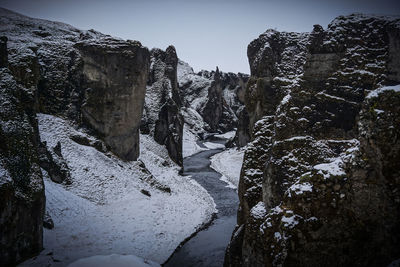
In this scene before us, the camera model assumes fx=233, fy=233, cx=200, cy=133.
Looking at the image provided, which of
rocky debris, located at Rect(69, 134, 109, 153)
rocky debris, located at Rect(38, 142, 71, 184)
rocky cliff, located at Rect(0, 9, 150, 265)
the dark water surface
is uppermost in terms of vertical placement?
rocky cliff, located at Rect(0, 9, 150, 265)

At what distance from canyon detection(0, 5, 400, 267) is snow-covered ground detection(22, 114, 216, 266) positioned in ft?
0.35

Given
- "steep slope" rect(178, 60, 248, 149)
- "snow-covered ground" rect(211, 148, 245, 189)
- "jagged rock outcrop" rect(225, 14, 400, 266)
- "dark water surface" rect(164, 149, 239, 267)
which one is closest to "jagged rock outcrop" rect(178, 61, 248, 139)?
"steep slope" rect(178, 60, 248, 149)

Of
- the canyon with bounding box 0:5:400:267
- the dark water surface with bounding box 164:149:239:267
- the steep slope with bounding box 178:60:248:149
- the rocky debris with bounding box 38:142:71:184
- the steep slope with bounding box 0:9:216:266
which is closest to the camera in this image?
the canyon with bounding box 0:5:400:267

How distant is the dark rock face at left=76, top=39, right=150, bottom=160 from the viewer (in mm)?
24344

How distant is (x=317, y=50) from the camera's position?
37.1ft

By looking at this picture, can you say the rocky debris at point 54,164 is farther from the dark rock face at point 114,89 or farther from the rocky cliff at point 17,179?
the dark rock face at point 114,89

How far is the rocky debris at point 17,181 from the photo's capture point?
9461mm

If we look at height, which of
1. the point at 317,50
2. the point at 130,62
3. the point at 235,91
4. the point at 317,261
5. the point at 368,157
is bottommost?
the point at 317,261

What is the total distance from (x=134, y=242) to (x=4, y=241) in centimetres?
695

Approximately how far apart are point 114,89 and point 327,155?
73.1 feet

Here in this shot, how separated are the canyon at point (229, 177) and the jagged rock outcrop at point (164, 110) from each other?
15.1 feet

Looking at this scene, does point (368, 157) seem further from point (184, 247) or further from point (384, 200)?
point (184, 247)

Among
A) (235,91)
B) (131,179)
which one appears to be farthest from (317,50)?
(235,91)

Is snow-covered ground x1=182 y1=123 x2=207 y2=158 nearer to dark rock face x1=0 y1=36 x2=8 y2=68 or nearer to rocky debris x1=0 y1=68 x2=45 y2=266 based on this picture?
rocky debris x1=0 y1=68 x2=45 y2=266
